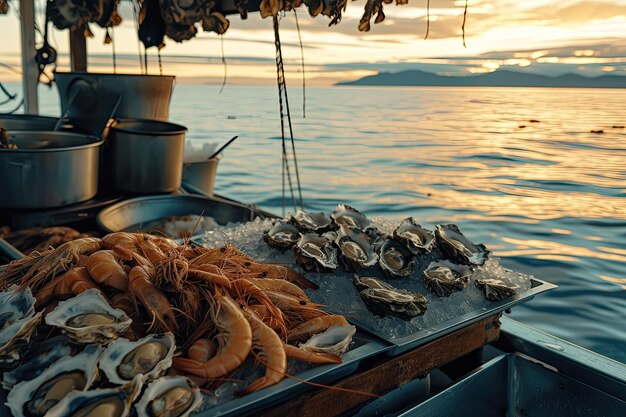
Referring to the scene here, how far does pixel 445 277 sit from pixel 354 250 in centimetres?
32

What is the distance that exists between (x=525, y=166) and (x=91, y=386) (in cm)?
1080

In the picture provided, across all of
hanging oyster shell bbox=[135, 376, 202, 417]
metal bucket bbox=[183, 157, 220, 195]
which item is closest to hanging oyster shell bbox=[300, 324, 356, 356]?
hanging oyster shell bbox=[135, 376, 202, 417]

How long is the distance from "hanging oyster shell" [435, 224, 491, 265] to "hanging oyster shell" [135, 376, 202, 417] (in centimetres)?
109

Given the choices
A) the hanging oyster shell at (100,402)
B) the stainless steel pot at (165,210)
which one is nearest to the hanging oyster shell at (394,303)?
the hanging oyster shell at (100,402)

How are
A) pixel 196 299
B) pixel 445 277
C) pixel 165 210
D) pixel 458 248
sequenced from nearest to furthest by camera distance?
pixel 196 299, pixel 445 277, pixel 458 248, pixel 165 210

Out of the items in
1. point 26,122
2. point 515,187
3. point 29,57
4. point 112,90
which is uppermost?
point 29,57

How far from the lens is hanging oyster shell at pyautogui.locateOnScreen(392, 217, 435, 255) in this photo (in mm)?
1879

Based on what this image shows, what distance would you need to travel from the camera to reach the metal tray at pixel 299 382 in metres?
1.13

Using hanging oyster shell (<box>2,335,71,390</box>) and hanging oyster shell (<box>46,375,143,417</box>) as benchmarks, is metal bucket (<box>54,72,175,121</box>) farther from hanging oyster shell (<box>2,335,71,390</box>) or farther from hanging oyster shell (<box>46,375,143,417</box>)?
hanging oyster shell (<box>46,375,143,417</box>)

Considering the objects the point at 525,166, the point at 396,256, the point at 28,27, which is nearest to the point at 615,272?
the point at 525,166

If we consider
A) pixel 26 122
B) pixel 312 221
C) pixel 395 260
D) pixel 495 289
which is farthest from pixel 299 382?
pixel 26 122

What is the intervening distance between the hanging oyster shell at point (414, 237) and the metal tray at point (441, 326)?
304 millimetres

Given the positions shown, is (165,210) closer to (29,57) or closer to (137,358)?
(137,358)

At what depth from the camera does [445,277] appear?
1.74m
